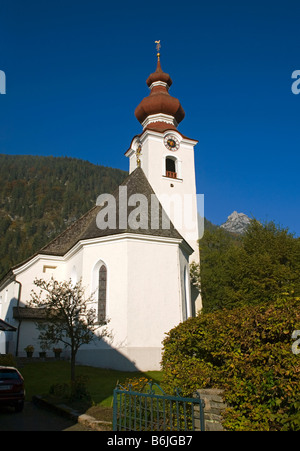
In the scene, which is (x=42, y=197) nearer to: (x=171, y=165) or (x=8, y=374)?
(x=171, y=165)

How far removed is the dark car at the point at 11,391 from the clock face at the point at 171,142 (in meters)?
26.8

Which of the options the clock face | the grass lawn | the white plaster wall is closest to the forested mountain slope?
the white plaster wall

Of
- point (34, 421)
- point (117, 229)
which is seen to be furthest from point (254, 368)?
point (117, 229)

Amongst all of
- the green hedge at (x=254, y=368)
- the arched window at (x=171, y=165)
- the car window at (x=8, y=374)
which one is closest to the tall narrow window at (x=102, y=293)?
the car window at (x=8, y=374)

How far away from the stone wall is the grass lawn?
4.41 meters

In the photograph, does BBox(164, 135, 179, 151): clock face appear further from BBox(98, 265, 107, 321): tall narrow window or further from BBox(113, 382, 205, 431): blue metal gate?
BBox(113, 382, 205, 431): blue metal gate

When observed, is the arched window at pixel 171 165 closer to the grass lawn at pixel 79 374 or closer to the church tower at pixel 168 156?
the church tower at pixel 168 156

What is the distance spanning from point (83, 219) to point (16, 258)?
82934 mm

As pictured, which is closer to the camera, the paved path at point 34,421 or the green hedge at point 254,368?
the green hedge at point 254,368

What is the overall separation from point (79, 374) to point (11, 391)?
239 inches

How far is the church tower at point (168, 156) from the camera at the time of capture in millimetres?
31859

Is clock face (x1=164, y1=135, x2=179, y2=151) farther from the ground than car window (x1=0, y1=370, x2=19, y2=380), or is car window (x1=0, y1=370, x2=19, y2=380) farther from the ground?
clock face (x1=164, y1=135, x2=179, y2=151)

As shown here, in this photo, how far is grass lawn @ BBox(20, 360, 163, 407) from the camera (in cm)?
1211

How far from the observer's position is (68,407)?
966 centimetres
